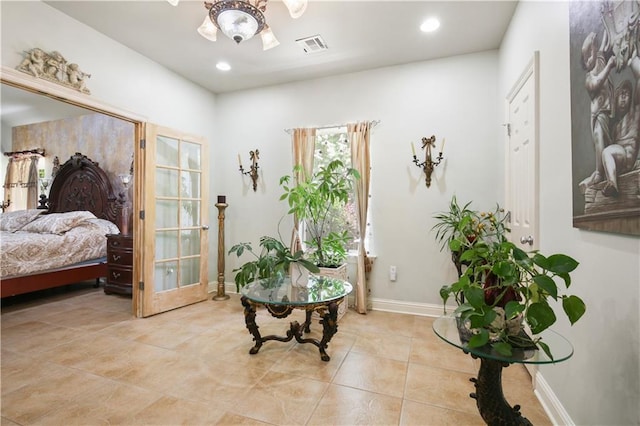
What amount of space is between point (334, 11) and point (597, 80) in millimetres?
1959

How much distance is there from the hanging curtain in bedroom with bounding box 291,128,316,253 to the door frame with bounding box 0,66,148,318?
166 cm

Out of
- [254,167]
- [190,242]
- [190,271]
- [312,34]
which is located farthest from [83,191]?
[312,34]

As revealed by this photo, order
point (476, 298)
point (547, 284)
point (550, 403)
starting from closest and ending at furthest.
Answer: point (547, 284), point (476, 298), point (550, 403)

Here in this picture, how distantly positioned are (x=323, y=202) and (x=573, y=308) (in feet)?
8.07

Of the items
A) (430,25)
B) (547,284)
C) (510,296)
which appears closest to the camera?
(547,284)

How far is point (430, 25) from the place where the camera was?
8.65ft

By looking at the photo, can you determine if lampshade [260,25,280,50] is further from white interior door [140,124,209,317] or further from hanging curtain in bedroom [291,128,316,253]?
white interior door [140,124,209,317]

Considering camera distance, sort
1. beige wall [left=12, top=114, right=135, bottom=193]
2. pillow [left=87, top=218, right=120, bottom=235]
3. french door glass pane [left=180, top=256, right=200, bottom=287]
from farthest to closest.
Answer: beige wall [left=12, top=114, right=135, bottom=193]
pillow [left=87, top=218, right=120, bottom=235]
french door glass pane [left=180, top=256, right=200, bottom=287]

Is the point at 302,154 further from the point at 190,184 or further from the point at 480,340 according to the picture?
the point at 480,340

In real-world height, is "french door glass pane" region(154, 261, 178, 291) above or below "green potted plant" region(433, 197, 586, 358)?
below

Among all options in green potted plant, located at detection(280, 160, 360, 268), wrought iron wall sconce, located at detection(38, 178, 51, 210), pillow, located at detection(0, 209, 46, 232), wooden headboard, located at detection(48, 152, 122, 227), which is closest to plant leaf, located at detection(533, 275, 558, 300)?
green potted plant, located at detection(280, 160, 360, 268)

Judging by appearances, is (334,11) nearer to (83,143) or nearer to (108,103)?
(108,103)

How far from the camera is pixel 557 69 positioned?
164cm

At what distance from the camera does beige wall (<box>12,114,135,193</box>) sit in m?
4.89
